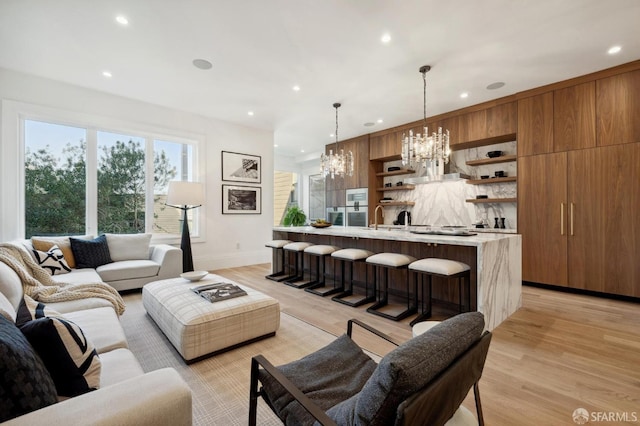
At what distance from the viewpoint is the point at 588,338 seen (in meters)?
2.51

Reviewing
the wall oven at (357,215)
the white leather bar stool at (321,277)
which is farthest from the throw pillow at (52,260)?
the wall oven at (357,215)

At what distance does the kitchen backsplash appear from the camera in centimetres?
496

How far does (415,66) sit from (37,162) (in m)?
5.31

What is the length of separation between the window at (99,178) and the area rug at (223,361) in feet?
7.13

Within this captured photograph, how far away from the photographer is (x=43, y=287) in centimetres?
227

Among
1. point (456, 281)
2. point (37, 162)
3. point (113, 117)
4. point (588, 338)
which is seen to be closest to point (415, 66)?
point (456, 281)

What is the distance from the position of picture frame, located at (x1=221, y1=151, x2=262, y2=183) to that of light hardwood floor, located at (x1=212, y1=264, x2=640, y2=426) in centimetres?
292

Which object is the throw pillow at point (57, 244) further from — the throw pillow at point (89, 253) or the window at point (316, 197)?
the window at point (316, 197)

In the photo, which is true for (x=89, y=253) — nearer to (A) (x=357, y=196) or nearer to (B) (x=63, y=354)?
(B) (x=63, y=354)

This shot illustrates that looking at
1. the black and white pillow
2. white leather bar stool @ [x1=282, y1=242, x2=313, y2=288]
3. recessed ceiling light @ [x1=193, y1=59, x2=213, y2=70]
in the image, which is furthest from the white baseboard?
the black and white pillow

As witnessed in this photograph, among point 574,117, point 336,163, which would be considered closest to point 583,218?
point 574,117

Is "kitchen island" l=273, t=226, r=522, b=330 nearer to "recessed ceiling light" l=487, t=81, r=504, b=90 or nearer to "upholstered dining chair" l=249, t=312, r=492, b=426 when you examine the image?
"upholstered dining chair" l=249, t=312, r=492, b=426

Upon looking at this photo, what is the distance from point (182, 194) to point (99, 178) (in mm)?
1341

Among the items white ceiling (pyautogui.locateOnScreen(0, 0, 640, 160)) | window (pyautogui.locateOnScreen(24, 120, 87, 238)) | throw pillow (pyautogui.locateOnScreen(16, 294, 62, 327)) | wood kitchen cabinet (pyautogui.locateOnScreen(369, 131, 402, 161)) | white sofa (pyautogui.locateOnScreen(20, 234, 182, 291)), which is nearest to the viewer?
throw pillow (pyautogui.locateOnScreen(16, 294, 62, 327))
